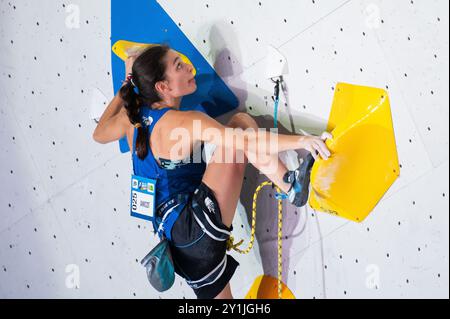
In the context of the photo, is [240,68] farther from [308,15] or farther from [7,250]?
[7,250]

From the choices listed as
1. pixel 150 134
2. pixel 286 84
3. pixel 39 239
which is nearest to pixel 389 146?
pixel 286 84

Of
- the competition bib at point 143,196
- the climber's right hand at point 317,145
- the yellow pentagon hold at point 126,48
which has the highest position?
the yellow pentagon hold at point 126,48

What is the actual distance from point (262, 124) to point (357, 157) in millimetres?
447

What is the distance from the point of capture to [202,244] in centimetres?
242

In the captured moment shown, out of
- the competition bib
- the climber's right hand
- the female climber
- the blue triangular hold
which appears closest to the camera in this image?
the climber's right hand

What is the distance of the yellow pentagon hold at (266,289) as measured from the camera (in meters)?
2.58

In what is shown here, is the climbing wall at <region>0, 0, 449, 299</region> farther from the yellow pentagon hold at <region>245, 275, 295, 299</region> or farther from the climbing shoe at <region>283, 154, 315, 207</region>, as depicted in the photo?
the climbing shoe at <region>283, 154, 315, 207</region>

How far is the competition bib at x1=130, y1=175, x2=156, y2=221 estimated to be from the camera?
2498 millimetres

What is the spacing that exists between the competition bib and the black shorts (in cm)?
14

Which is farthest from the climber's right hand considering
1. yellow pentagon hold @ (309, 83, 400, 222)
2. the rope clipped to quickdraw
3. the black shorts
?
the black shorts

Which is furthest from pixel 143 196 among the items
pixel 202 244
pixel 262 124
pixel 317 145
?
pixel 317 145

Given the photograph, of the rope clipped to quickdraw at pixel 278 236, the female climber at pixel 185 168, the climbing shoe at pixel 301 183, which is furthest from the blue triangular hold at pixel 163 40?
the climbing shoe at pixel 301 183

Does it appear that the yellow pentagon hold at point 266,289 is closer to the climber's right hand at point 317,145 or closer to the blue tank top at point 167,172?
the blue tank top at point 167,172

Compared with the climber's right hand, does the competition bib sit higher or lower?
lower
